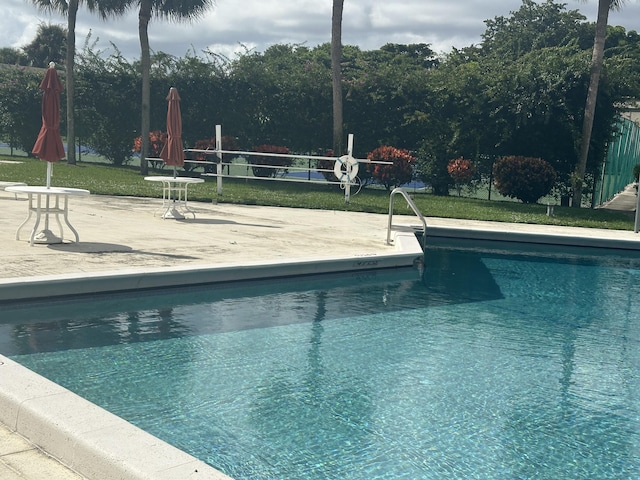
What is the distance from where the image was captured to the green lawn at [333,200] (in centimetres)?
1683

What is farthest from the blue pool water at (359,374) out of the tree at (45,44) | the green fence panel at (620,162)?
the tree at (45,44)

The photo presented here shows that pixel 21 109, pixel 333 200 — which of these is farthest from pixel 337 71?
Result: pixel 21 109

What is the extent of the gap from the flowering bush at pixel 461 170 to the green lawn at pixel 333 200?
114cm

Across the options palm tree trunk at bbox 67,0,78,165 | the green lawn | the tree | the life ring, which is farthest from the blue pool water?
the tree

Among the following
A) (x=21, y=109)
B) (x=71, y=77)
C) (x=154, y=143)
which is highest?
Answer: (x=71, y=77)

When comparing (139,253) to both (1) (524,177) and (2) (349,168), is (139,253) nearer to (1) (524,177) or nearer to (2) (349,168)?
(2) (349,168)

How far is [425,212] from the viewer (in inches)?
665

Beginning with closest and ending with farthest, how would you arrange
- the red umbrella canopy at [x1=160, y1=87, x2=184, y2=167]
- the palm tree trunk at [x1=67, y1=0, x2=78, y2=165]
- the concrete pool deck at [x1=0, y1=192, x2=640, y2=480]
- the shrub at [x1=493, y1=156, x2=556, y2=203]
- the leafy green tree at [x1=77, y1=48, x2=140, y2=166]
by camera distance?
the concrete pool deck at [x1=0, y1=192, x2=640, y2=480], the red umbrella canopy at [x1=160, y1=87, x2=184, y2=167], the shrub at [x1=493, y1=156, x2=556, y2=203], the palm tree trunk at [x1=67, y1=0, x2=78, y2=165], the leafy green tree at [x1=77, y1=48, x2=140, y2=166]

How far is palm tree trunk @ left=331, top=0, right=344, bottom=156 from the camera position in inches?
888

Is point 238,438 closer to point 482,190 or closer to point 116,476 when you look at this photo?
point 116,476

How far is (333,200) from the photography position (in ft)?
60.5

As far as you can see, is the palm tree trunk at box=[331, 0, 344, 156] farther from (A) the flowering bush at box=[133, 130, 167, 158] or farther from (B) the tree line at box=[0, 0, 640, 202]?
(A) the flowering bush at box=[133, 130, 167, 158]

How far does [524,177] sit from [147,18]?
1514 centimetres

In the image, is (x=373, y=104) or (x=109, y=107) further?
(x=109, y=107)
